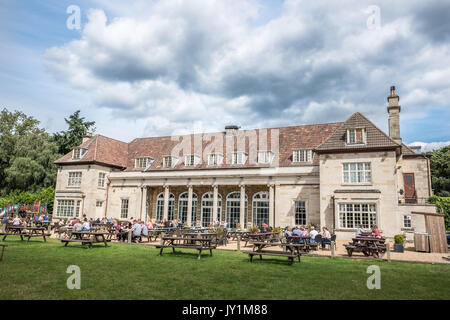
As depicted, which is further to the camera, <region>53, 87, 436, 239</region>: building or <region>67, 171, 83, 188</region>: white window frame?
<region>67, 171, 83, 188</region>: white window frame

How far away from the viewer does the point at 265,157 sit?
29.0 meters

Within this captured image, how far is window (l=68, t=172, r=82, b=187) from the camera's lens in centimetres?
3322

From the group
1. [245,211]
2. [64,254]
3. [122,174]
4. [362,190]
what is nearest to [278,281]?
[64,254]

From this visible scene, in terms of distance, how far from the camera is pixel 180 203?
106 ft

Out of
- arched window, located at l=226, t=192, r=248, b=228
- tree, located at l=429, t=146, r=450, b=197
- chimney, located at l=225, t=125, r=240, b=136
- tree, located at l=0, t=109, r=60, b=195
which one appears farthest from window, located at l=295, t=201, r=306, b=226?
tree, located at l=0, t=109, r=60, b=195

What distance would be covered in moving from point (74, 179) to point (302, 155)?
78.0ft

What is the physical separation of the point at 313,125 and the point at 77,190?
2495 cm

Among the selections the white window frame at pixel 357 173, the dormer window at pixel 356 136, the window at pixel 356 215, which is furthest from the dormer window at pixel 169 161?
the dormer window at pixel 356 136

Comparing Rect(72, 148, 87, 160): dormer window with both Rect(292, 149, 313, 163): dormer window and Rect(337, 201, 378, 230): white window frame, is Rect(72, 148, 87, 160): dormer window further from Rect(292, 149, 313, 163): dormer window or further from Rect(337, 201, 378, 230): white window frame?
Rect(337, 201, 378, 230): white window frame

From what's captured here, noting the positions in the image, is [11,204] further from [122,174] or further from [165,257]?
[165,257]

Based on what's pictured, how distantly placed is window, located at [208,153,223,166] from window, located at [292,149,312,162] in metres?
7.29

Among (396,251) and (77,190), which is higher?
(77,190)
